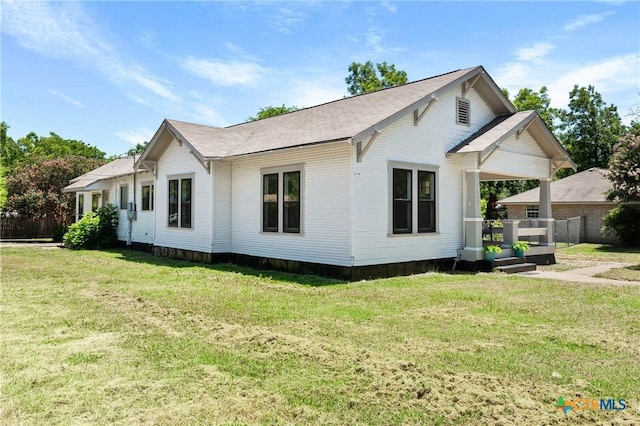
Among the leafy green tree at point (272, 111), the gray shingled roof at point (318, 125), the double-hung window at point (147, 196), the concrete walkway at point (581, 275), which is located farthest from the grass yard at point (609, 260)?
the leafy green tree at point (272, 111)

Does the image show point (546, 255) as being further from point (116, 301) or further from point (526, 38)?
point (116, 301)

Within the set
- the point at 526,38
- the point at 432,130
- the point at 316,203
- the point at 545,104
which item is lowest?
the point at 316,203

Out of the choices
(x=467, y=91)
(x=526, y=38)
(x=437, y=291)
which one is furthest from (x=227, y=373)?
(x=526, y=38)

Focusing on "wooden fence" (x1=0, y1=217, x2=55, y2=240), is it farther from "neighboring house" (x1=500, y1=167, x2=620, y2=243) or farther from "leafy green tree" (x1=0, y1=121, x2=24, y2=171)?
"leafy green tree" (x1=0, y1=121, x2=24, y2=171)

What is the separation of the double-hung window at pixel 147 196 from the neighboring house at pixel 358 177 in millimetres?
2166

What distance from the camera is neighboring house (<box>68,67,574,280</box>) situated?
36.0ft

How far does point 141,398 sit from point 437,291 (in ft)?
22.2

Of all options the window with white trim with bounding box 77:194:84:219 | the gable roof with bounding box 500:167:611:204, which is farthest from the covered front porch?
the window with white trim with bounding box 77:194:84:219

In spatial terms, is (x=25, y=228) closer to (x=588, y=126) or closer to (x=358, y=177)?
(x=358, y=177)

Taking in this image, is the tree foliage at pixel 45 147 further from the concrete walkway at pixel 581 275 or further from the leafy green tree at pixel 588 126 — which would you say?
the concrete walkway at pixel 581 275

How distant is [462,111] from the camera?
13461 mm

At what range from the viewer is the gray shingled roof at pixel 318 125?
11.2 metres

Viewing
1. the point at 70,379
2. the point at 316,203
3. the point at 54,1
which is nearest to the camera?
the point at 70,379

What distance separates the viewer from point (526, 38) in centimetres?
1491
